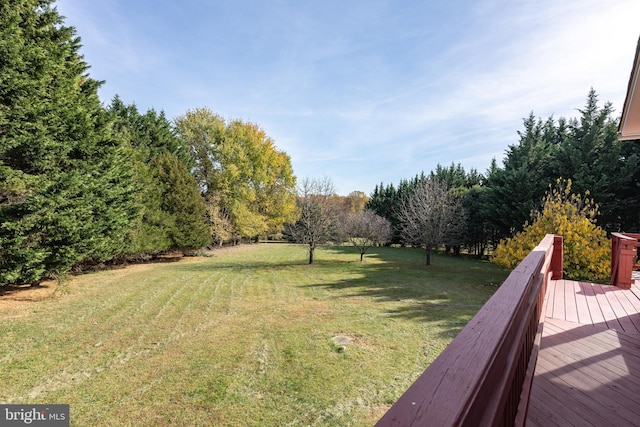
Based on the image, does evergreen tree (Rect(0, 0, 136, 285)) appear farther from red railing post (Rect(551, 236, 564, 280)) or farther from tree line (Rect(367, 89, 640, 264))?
tree line (Rect(367, 89, 640, 264))

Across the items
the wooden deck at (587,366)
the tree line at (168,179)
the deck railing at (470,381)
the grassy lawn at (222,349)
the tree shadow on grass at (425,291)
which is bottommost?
the grassy lawn at (222,349)

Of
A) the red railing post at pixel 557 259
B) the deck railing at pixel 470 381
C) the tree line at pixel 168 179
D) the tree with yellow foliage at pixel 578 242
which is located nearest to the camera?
the deck railing at pixel 470 381

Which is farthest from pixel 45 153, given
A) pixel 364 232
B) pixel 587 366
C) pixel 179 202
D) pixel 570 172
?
pixel 570 172

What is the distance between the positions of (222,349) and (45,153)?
831 centimetres

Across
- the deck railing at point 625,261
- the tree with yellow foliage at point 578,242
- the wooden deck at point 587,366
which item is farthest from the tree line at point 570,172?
the wooden deck at point 587,366

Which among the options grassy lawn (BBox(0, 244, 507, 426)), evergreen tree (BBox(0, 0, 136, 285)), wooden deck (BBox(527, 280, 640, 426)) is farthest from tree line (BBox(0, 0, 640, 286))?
wooden deck (BBox(527, 280, 640, 426))

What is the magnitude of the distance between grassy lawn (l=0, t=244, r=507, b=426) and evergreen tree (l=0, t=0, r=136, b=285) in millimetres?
1687

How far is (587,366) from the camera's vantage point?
247 cm

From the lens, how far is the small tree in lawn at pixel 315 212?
1562 cm

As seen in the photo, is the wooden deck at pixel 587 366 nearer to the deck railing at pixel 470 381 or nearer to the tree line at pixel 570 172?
the deck railing at pixel 470 381

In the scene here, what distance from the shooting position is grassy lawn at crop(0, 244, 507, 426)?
150 inches

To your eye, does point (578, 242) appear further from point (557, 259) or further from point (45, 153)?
point (45, 153)

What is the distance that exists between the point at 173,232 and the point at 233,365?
Answer: 13326 millimetres

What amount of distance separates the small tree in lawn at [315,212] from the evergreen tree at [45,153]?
29.6 feet
